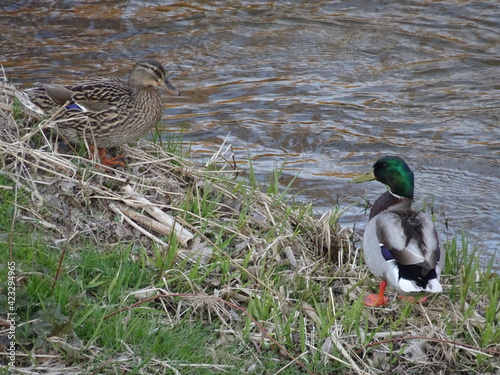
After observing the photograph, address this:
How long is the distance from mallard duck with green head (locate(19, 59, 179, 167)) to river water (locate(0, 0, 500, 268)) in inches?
55.1

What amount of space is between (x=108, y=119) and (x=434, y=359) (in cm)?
258

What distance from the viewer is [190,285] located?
426 centimetres

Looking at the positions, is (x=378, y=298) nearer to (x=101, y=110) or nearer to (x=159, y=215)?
(x=159, y=215)

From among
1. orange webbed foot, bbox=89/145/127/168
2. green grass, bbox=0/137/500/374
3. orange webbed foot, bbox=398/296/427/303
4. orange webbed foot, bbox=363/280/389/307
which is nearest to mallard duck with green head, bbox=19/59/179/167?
orange webbed foot, bbox=89/145/127/168

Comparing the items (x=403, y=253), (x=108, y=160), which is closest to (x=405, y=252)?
(x=403, y=253)

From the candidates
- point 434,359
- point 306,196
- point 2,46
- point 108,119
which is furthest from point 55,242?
point 2,46

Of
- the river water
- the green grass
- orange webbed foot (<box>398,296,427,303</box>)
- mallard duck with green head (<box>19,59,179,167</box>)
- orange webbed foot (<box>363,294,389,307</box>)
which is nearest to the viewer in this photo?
the green grass

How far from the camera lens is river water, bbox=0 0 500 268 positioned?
25.1 feet

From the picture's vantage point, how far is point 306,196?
277 inches

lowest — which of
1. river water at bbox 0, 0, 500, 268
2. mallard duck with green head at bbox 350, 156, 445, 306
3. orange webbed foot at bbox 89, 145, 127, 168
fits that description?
river water at bbox 0, 0, 500, 268

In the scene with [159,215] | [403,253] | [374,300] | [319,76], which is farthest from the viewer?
[319,76]

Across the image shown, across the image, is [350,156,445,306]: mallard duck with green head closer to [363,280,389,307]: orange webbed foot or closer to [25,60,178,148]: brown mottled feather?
[363,280,389,307]: orange webbed foot

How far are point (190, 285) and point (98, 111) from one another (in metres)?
1.66

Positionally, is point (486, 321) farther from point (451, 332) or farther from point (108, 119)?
point (108, 119)
